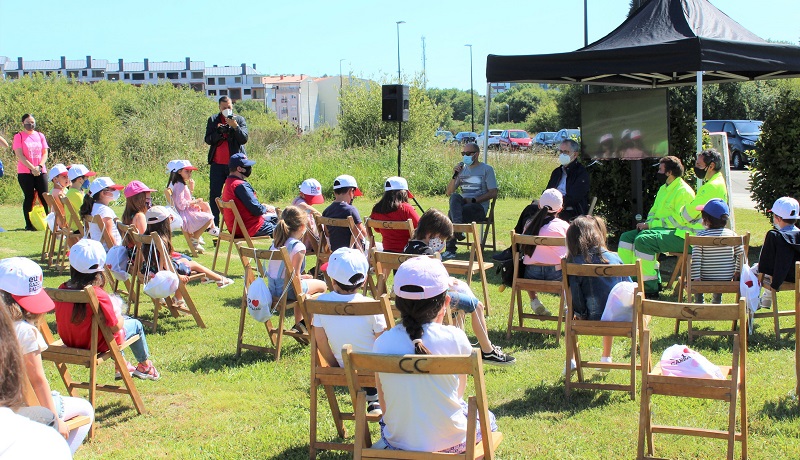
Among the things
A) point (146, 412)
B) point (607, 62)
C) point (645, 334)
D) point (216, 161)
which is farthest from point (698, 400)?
point (216, 161)

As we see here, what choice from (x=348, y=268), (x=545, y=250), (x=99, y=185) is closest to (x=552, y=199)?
(x=545, y=250)

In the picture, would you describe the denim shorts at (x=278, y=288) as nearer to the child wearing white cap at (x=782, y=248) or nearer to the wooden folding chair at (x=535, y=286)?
the wooden folding chair at (x=535, y=286)

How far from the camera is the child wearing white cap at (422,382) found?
10.2 ft

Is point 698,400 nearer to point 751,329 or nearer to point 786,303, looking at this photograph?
point 751,329

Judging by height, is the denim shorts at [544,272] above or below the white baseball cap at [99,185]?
below

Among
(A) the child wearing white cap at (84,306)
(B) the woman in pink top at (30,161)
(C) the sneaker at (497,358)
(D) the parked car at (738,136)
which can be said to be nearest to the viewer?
(A) the child wearing white cap at (84,306)

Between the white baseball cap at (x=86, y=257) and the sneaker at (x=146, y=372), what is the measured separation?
3.56 ft

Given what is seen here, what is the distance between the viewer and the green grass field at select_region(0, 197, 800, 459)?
162 inches

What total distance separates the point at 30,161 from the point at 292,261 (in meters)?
7.97

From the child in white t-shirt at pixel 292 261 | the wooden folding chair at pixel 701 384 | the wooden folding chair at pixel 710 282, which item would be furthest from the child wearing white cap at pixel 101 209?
the wooden folding chair at pixel 701 384

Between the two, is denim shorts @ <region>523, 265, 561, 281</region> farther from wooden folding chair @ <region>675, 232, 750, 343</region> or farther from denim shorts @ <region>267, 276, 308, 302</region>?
denim shorts @ <region>267, 276, 308, 302</region>

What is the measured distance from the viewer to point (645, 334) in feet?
12.0

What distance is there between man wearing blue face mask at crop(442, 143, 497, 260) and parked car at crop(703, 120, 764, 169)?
1754 centimetres

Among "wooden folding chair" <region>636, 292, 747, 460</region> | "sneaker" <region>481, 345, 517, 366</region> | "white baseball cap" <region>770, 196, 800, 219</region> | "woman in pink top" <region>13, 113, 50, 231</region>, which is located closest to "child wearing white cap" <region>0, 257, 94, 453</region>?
"wooden folding chair" <region>636, 292, 747, 460</region>
